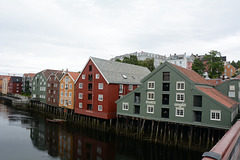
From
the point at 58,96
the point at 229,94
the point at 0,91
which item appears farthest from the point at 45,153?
the point at 0,91

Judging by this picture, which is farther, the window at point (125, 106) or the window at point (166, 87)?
the window at point (125, 106)

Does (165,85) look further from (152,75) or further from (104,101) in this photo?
(104,101)

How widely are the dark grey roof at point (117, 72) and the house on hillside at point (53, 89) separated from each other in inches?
909

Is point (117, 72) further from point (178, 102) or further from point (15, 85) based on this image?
point (15, 85)

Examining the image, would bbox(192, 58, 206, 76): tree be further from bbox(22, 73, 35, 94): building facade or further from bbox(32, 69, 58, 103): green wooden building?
bbox(22, 73, 35, 94): building facade

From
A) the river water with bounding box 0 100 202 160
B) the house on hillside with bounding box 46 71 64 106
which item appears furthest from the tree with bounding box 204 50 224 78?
the house on hillside with bounding box 46 71 64 106

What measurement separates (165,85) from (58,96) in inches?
1557

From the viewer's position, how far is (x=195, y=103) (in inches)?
1073

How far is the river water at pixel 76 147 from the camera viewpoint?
1019 inches

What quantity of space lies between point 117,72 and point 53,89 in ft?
93.2

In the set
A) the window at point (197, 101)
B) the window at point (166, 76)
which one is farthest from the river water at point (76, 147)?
the window at point (166, 76)

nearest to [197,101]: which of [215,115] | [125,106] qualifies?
[215,115]

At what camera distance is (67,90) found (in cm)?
5381

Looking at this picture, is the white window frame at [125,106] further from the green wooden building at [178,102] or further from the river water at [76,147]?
the river water at [76,147]
